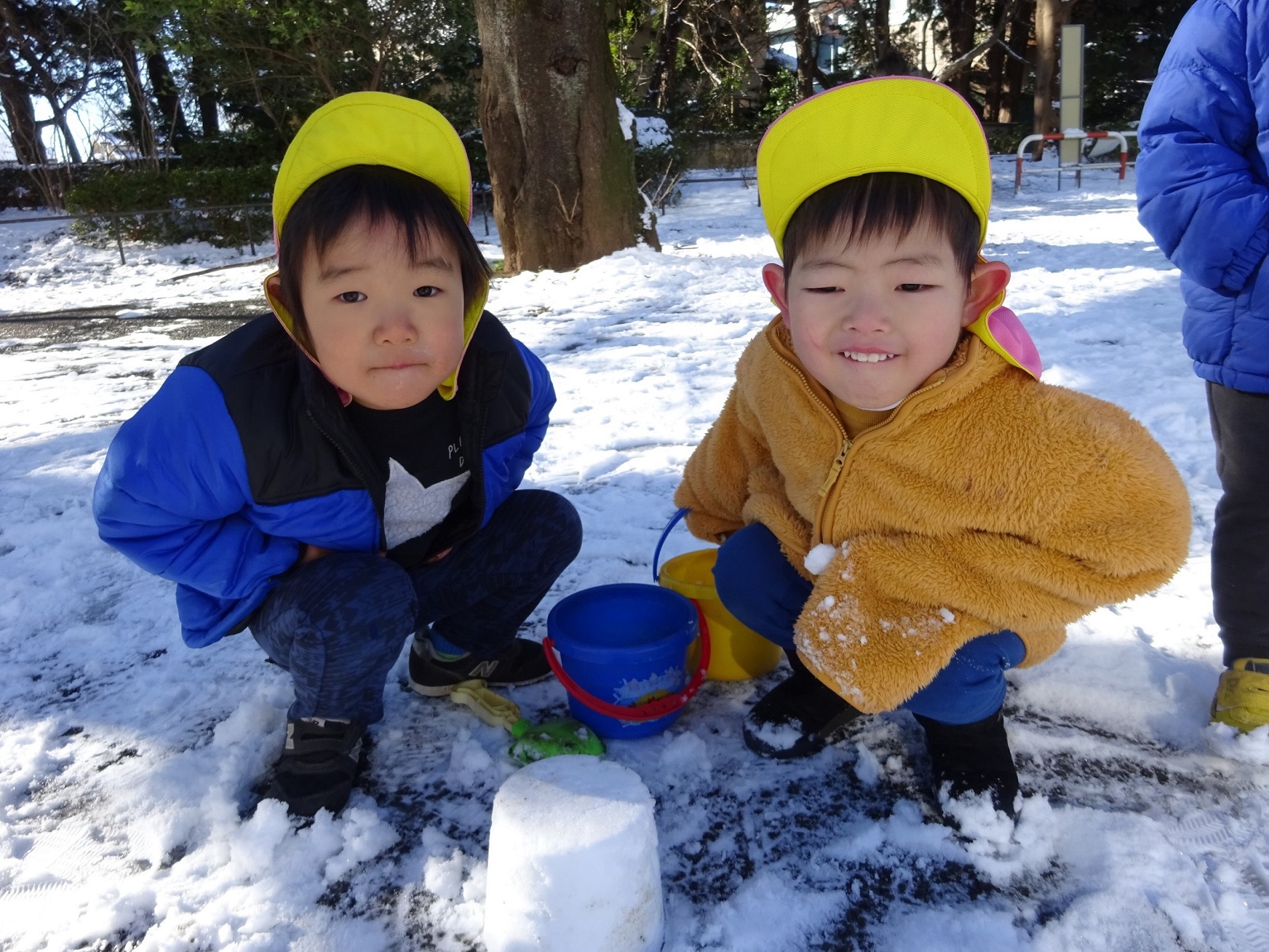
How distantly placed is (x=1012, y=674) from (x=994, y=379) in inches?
29.4

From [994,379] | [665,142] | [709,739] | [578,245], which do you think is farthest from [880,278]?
[665,142]

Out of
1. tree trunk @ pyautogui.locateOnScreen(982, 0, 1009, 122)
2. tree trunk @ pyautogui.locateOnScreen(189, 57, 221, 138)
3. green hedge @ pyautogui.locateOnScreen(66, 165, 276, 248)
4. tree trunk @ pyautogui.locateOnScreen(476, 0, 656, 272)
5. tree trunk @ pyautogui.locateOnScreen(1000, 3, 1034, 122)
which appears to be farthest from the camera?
tree trunk @ pyautogui.locateOnScreen(982, 0, 1009, 122)

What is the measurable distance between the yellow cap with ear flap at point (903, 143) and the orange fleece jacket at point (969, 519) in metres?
0.07

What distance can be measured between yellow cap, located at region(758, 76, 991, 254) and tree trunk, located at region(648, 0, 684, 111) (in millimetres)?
15360

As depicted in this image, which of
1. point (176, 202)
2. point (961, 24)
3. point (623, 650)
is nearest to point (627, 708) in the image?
point (623, 650)

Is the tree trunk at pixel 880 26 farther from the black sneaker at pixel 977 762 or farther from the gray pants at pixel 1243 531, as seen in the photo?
the black sneaker at pixel 977 762

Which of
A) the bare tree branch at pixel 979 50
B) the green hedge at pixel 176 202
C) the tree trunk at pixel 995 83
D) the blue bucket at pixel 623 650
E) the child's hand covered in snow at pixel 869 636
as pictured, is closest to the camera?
the child's hand covered in snow at pixel 869 636

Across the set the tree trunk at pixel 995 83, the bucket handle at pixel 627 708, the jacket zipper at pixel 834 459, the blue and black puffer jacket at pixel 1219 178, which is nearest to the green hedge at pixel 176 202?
the bucket handle at pixel 627 708

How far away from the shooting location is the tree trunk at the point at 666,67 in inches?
619

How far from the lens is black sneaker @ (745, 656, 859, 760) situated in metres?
1.69

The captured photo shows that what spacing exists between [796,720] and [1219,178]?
4.13 feet

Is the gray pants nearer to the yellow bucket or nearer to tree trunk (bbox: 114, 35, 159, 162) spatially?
the yellow bucket

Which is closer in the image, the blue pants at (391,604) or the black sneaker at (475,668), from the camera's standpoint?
the blue pants at (391,604)

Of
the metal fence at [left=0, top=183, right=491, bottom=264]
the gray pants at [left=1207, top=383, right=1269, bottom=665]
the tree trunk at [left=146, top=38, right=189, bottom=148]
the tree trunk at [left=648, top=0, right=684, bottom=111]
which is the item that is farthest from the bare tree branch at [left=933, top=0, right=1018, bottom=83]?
the gray pants at [left=1207, top=383, right=1269, bottom=665]
